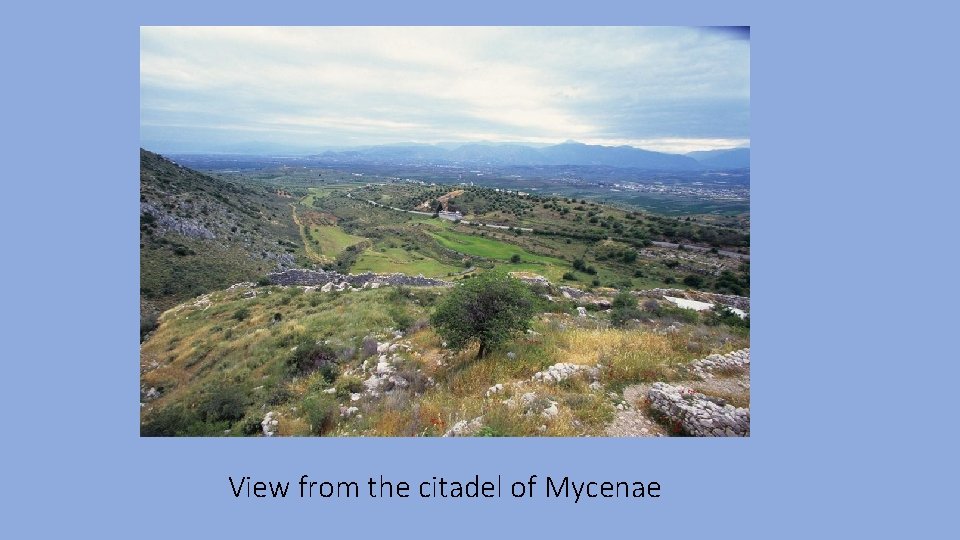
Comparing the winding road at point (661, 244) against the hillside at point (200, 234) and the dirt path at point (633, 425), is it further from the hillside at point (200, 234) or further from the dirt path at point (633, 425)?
the dirt path at point (633, 425)

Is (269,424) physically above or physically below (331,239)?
below

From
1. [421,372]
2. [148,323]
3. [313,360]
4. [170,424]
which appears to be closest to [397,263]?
[313,360]

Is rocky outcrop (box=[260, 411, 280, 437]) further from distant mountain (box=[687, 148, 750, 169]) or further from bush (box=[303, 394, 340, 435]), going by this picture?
distant mountain (box=[687, 148, 750, 169])

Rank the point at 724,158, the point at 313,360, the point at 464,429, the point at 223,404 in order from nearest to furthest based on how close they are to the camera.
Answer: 1. the point at 464,429
2. the point at 223,404
3. the point at 313,360
4. the point at 724,158

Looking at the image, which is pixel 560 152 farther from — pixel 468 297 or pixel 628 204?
pixel 468 297

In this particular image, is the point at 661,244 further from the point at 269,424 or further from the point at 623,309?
the point at 269,424
